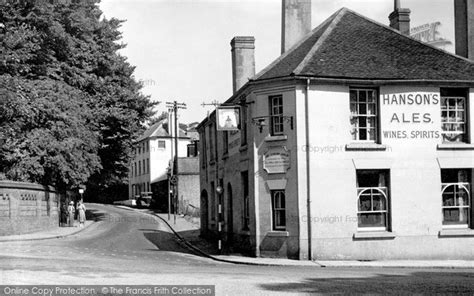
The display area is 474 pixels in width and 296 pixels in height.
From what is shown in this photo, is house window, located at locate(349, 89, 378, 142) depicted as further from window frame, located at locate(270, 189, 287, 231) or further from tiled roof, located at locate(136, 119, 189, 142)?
tiled roof, located at locate(136, 119, 189, 142)

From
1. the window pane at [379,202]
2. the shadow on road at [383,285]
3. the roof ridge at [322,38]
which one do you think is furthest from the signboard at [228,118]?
the shadow on road at [383,285]

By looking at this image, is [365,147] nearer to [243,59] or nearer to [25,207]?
[243,59]

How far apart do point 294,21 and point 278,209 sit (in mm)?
9941

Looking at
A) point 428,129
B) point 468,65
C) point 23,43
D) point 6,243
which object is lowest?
point 6,243

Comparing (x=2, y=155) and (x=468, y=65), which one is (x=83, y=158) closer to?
(x=2, y=155)

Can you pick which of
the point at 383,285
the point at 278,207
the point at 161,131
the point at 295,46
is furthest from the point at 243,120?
the point at 161,131

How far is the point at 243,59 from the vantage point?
3212 centimetres

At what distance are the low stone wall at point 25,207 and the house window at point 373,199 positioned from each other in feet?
58.7

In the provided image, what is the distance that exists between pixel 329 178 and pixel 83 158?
2029 centimetres

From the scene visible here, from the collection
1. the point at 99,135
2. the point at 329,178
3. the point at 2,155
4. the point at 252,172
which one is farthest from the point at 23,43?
the point at 329,178

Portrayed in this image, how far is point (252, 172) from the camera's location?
26.0 m

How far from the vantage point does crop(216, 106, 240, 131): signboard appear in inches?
1064

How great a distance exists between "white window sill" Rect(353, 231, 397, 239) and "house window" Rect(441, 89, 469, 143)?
15.0ft

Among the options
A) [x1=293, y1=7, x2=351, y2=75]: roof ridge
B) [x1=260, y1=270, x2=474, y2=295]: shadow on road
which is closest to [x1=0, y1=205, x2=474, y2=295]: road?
[x1=260, y1=270, x2=474, y2=295]: shadow on road
